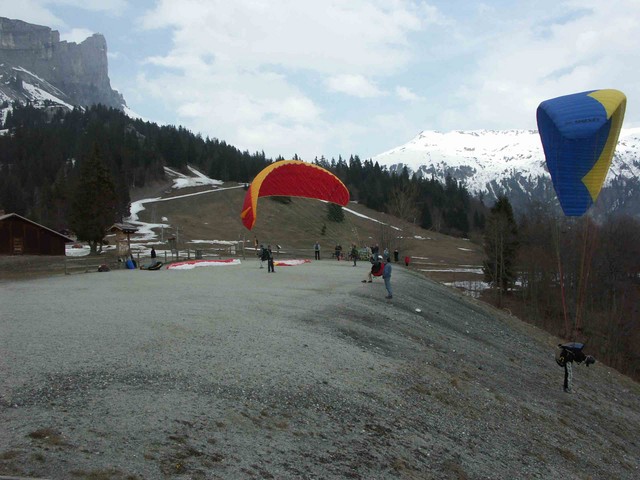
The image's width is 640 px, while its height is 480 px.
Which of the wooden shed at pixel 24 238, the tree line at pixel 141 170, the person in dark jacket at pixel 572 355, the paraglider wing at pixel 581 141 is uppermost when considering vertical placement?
the tree line at pixel 141 170

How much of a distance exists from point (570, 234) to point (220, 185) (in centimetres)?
7631

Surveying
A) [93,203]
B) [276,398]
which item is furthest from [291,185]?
[93,203]

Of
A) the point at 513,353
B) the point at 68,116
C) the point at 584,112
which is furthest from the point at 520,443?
the point at 68,116

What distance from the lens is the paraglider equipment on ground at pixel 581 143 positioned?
12.3 metres

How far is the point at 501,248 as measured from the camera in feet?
141

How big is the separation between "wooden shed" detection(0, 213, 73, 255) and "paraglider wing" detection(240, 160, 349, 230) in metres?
23.6

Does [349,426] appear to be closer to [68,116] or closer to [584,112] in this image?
[584,112]

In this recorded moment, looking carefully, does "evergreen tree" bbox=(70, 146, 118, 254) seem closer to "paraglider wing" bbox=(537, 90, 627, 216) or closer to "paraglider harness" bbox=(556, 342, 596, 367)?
"paraglider wing" bbox=(537, 90, 627, 216)

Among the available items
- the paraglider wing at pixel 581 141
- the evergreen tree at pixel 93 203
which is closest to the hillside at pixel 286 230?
the evergreen tree at pixel 93 203

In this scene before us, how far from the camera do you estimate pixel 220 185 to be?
349 feet

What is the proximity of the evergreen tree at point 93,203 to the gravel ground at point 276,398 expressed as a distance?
3144 cm

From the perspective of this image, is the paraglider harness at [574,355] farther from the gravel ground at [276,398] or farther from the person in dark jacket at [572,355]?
the gravel ground at [276,398]

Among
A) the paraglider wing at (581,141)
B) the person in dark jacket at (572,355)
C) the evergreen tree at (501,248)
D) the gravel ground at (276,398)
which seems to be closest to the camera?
the gravel ground at (276,398)

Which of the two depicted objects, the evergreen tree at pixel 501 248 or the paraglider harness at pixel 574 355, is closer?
the paraglider harness at pixel 574 355
